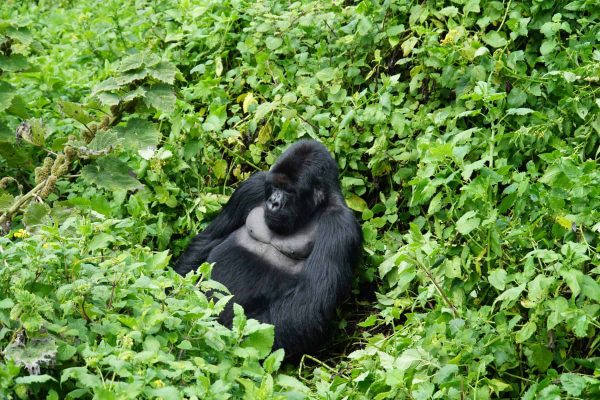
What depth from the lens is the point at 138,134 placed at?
17.6 ft

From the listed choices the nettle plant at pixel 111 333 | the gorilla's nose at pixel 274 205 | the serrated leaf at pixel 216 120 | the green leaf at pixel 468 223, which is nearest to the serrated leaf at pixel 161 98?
the serrated leaf at pixel 216 120

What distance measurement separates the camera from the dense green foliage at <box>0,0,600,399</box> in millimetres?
3441

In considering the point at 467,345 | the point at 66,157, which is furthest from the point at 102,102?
the point at 467,345

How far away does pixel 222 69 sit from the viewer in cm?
661

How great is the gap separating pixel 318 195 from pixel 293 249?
12.3 inches

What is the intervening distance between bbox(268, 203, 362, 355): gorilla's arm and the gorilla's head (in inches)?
6.7

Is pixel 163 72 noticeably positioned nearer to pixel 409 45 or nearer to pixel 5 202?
pixel 5 202

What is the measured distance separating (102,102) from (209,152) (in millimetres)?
962

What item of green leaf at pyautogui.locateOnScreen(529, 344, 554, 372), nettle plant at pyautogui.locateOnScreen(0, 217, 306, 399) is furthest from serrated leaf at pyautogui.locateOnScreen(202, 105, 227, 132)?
green leaf at pyautogui.locateOnScreen(529, 344, 554, 372)

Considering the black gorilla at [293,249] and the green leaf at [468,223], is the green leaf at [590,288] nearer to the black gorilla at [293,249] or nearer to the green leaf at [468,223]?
the green leaf at [468,223]

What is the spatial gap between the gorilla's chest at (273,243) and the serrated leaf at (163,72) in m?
0.85

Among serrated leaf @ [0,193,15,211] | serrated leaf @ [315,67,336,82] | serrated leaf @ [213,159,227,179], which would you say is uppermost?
serrated leaf @ [315,67,336,82]

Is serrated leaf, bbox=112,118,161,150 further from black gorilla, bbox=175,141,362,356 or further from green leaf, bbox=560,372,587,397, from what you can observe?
green leaf, bbox=560,372,587,397

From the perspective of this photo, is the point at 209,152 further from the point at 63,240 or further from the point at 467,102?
the point at 63,240
